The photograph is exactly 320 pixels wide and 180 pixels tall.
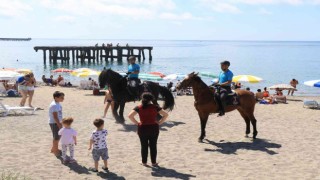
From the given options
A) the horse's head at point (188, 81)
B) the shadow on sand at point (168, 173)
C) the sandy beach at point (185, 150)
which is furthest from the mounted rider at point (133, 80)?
the shadow on sand at point (168, 173)

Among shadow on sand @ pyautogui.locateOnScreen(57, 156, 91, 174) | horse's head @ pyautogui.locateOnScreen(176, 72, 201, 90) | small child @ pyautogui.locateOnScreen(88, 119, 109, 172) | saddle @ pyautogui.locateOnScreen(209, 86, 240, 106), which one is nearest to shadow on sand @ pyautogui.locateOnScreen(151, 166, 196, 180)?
small child @ pyautogui.locateOnScreen(88, 119, 109, 172)

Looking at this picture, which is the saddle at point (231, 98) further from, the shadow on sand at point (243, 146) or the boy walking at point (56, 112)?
the boy walking at point (56, 112)

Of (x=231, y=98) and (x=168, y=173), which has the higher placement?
(x=231, y=98)

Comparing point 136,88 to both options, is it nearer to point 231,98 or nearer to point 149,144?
point 231,98

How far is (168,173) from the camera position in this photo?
8719mm

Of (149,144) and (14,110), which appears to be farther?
(14,110)

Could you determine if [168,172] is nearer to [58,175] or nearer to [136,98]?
[58,175]

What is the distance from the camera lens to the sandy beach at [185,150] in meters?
8.74

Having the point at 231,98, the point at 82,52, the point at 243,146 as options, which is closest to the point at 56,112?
the point at 231,98

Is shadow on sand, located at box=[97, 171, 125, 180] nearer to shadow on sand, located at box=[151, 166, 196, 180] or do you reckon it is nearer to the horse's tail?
shadow on sand, located at box=[151, 166, 196, 180]

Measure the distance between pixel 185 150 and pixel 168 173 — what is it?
6.89ft

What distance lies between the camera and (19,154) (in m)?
10.1

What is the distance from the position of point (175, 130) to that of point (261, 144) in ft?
9.90

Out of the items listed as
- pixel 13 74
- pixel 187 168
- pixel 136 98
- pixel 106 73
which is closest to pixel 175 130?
pixel 136 98
